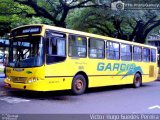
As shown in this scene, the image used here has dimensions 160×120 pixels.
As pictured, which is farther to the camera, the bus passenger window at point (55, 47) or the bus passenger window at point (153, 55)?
the bus passenger window at point (153, 55)

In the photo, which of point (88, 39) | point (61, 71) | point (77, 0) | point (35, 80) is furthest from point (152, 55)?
point (35, 80)

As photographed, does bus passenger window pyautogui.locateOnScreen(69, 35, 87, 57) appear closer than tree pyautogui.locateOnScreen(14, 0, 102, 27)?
Yes

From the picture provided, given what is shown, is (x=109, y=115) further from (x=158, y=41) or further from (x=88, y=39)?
(x=158, y=41)

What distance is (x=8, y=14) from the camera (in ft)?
66.2

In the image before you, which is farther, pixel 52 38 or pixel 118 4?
pixel 118 4

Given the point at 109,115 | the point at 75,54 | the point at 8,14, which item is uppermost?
the point at 8,14

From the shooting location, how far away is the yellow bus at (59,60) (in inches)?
452

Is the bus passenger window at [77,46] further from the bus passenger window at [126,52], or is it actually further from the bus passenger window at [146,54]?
the bus passenger window at [146,54]

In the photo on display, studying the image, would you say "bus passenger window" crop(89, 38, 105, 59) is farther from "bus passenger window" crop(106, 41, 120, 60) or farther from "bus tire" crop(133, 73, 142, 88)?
"bus tire" crop(133, 73, 142, 88)

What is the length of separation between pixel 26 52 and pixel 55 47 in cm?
116

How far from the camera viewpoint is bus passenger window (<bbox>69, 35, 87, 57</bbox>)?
12832 mm

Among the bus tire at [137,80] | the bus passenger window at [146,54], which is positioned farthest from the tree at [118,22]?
the bus tire at [137,80]

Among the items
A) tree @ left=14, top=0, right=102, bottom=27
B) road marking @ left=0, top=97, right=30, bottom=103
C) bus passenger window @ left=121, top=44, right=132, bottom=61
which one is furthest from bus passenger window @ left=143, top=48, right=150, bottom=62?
road marking @ left=0, top=97, right=30, bottom=103

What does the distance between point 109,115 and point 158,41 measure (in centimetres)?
6104
